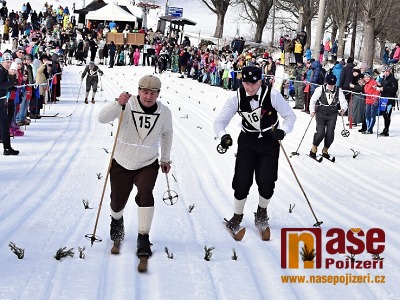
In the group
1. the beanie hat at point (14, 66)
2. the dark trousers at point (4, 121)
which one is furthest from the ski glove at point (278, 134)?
the beanie hat at point (14, 66)

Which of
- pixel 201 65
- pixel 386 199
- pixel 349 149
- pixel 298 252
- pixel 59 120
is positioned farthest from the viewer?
pixel 201 65

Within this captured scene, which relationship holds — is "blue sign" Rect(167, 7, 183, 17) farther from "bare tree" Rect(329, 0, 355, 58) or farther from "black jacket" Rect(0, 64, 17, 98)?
"black jacket" Rect(0, 64, 17, 98)

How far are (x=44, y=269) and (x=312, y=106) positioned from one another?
8.59 m

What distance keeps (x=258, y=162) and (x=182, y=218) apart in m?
1.37

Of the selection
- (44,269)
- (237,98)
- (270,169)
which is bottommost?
(44,269)

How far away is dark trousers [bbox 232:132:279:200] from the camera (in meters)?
7.60

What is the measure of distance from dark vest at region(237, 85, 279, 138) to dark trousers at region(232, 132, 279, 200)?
0.10 metres

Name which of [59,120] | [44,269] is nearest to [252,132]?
[44,269]

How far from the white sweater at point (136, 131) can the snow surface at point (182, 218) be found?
39.0 inches

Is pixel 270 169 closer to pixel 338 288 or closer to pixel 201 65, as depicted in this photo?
pixel 338 288

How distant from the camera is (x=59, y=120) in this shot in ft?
59.1

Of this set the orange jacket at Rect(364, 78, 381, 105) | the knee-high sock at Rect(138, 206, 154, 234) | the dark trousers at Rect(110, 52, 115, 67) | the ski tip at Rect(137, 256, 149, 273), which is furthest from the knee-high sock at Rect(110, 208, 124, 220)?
the dark trousers at Rect(110, 52, 115, 67)

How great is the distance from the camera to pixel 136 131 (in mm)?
6613

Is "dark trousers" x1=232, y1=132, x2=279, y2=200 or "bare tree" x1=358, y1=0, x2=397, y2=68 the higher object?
"bare tree" x1=358, y1=0, x2=397, y2=68
